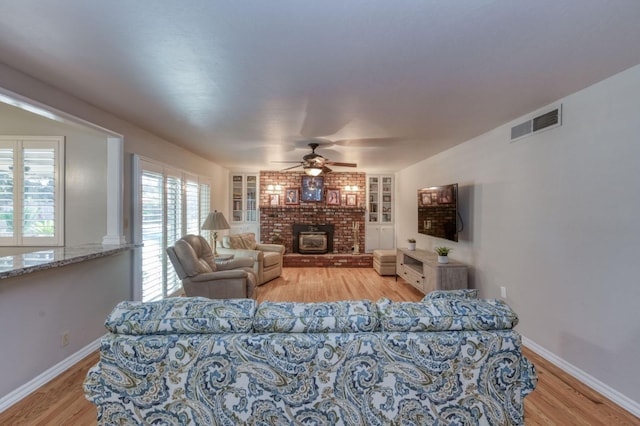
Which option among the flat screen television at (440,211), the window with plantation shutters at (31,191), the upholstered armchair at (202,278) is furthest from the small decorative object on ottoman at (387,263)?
the window with plantation shutters at (31,191)

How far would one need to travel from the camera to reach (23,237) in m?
2.93

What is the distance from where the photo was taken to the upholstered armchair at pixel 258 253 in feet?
16.8

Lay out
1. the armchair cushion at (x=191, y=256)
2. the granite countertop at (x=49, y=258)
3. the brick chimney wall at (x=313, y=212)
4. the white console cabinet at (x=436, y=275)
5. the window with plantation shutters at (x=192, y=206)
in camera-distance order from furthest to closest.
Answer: the brick chimney wall at (x=313, y=212) < the window with plantation shutters at (x=192, y=206) < the white console cabinet at (x=436, y=275) < the armchair cushion at (x=191, y=256) < the granite countertop at (x=49, y=258)

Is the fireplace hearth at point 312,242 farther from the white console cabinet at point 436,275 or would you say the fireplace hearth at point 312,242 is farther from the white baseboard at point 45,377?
the white baseboard at point 45,377

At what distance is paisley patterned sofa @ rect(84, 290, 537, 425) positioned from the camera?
1471 mm

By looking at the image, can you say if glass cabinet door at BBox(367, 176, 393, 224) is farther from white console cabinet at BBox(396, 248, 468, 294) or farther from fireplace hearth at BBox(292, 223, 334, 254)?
white console cabinet at BBox(396, 248, 468, 294)

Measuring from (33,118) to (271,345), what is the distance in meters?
3.59

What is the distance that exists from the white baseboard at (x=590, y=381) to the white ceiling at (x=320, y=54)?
2422 mm

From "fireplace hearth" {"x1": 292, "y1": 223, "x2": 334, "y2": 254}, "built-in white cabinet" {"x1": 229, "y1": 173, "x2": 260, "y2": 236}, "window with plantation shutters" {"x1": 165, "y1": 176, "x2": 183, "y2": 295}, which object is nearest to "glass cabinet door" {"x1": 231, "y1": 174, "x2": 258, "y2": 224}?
"built-in white cabinet" {"x1": 229, "y1": 173, "x2": 260, "y2": 236}

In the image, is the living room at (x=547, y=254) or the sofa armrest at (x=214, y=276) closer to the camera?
the living room at (x=547, y=254)

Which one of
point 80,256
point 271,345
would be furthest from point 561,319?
point 80,256

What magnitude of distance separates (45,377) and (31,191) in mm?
1827

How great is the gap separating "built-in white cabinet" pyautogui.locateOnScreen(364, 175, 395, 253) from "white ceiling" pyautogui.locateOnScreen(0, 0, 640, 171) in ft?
15.0

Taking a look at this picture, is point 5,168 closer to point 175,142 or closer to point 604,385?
point 175,142
